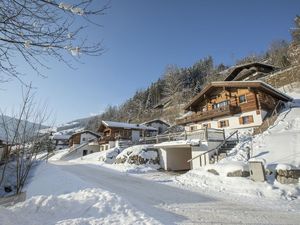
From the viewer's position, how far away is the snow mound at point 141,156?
23.5 meters

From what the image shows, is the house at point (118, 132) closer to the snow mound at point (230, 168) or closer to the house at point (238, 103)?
the house at point (238, 103)

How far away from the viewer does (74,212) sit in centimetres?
636

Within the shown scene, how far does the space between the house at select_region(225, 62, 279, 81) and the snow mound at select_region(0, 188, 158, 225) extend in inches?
1851

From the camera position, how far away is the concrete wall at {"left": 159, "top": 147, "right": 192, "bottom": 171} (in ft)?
74.6

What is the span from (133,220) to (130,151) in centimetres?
1949

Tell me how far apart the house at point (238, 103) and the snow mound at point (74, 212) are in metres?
20.0

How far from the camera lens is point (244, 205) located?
334 inches

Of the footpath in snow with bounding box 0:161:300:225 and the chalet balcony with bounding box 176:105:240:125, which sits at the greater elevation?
the chalet balcony with bounding box 176:105:240:125

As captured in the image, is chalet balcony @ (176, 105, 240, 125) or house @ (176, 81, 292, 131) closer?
house @ (176, 81, 292, 131)

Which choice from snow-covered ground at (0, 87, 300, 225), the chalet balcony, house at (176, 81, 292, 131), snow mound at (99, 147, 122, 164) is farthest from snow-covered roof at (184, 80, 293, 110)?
snow mound at (99, 147, 122, 164)

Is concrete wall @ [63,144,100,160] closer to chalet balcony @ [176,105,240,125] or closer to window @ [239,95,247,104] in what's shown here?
chalet balcony @ [176,105,240,125]

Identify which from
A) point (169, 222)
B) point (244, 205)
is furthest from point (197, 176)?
point (169, 222)

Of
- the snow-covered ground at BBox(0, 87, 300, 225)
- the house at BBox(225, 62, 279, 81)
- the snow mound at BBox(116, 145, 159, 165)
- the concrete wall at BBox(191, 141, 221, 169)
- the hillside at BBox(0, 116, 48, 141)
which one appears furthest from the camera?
the house at BBox(225, 62, 279, 81)

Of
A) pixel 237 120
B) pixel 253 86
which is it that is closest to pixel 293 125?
pixel 253 86
